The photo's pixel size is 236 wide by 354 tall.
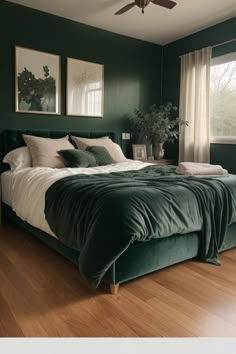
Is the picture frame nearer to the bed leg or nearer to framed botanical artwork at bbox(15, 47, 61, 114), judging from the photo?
framed botanical artwork at bbox(15, 47, 61, 114)

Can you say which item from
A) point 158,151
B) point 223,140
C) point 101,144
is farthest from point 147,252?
point 158,151

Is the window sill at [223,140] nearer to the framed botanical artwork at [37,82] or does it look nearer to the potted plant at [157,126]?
the potted plant at [157,126]

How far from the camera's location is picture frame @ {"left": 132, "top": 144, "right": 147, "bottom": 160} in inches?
188

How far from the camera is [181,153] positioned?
4.86 meters

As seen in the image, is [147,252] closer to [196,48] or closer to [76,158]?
[76,158]

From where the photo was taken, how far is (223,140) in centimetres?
431

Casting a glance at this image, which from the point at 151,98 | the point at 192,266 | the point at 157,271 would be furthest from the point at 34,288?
the point at 151,98

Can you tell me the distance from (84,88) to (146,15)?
1325 mm

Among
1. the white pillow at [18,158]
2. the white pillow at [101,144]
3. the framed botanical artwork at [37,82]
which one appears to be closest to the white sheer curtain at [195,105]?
the white pillow at [101,144]

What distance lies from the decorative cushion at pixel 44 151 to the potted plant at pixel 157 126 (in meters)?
1.56

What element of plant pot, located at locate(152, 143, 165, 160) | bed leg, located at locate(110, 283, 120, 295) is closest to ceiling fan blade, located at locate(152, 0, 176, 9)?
plant pot, located at locate(152, 143, 165, 160)

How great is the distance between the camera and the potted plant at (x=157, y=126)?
4594 mm

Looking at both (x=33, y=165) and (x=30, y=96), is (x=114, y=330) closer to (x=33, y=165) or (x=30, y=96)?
(x=33, y=165)

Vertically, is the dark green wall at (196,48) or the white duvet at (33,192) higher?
the dark green wall at (196,48)
